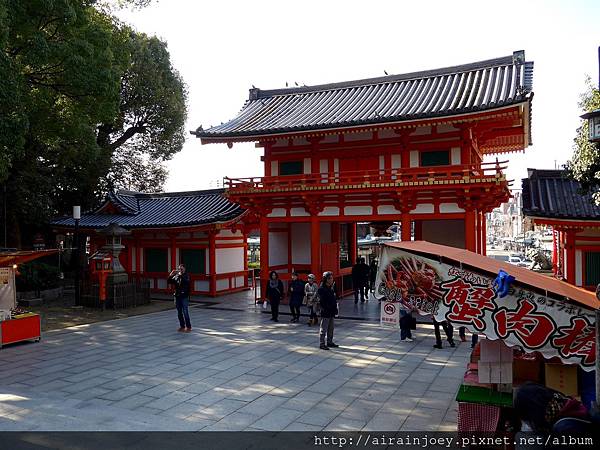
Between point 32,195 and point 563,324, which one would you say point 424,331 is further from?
point 32,195

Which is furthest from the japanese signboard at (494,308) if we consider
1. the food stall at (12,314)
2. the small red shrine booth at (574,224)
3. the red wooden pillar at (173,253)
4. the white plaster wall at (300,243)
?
the red wooden pillar at (173,253)

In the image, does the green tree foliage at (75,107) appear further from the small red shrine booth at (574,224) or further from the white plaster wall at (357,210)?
the small red shrine booth at (574,224)

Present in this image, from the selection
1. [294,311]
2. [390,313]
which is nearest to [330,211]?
[294,311]

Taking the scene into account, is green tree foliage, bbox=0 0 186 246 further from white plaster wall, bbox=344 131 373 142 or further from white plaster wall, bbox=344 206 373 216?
white plaster wall, bbox=344 206 373 216

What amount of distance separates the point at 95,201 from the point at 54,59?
14950mm

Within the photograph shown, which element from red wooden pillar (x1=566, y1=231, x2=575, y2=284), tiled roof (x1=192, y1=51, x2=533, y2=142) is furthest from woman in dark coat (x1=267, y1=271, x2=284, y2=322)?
red wooden pillar (x1=566, y1=231, x2=575, y2=284)

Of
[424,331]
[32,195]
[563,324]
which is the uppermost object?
[32,195]

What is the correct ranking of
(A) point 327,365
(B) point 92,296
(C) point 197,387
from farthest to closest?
(B) point 92,296 < (A) point 327,365 < (C) point 197,387

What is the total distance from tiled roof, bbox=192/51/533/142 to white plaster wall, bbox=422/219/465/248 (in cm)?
484

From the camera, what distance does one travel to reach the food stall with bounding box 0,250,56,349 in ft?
37.2

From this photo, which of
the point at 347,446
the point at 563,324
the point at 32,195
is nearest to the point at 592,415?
the point at 563,324

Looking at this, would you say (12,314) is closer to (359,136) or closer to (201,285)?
(201,285)

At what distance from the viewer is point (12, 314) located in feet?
39.2

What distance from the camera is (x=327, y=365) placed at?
32.1ft
